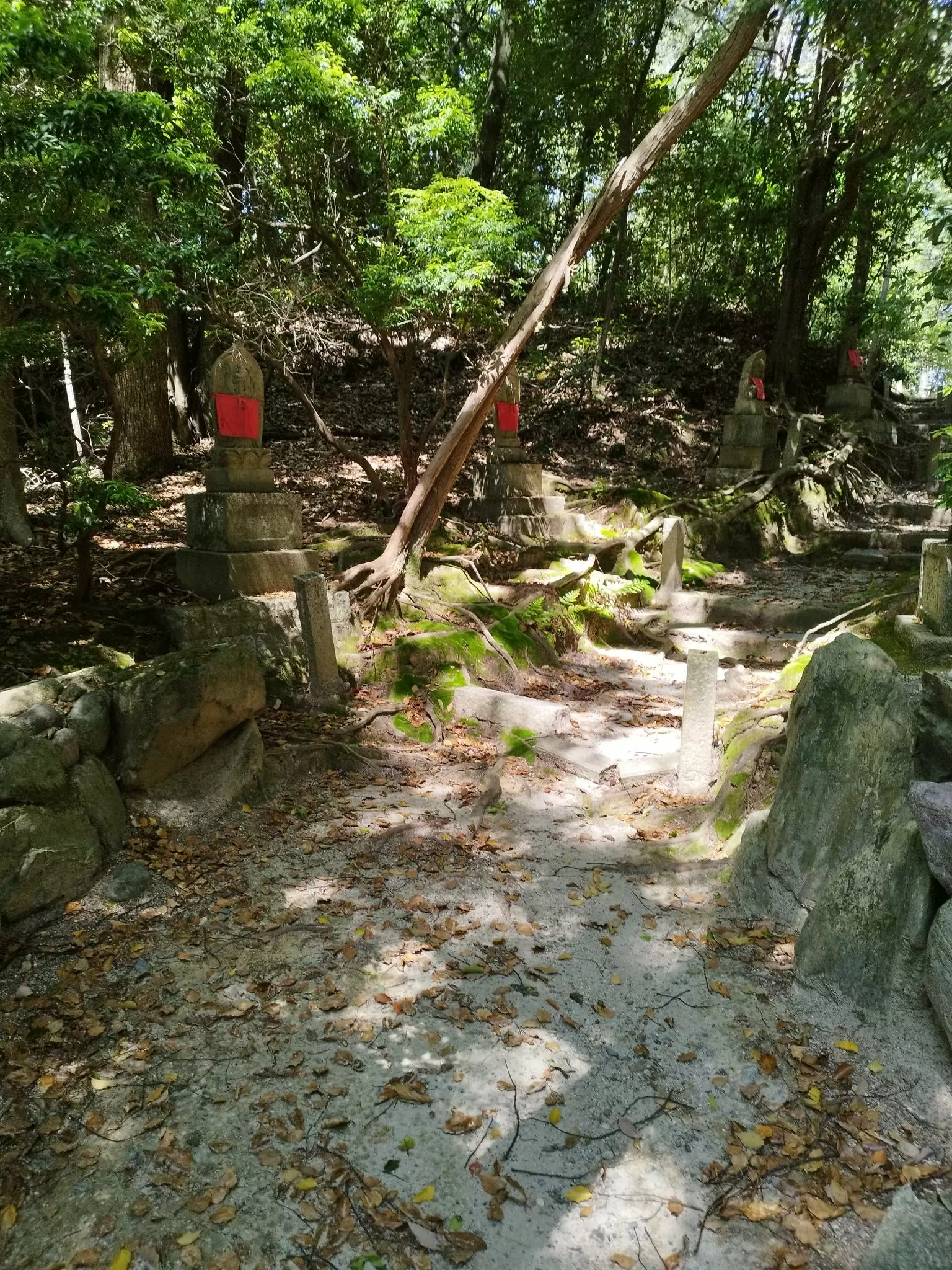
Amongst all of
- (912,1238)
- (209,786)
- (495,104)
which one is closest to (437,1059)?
(912,1238)

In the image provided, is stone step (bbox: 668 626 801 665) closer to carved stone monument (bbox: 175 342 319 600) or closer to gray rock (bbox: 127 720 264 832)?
carved stone monument (bbox: 175 342 319 600)

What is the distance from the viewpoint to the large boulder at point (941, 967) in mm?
3025

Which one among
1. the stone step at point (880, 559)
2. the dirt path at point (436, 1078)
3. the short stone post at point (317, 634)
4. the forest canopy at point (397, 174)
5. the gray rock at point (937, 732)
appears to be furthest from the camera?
the stone step at point (880, 559)

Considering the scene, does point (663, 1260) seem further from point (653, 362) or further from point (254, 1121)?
point (653, 362)

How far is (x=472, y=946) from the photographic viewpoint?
13.6 feet

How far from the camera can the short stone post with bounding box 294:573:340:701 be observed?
6.86m

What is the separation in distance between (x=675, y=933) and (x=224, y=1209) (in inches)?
101

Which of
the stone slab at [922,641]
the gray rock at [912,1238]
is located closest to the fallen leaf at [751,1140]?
the gray rock at [912,1238]

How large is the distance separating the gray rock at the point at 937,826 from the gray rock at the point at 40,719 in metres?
4.39

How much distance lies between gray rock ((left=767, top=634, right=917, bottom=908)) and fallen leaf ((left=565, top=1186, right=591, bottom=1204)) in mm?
1771

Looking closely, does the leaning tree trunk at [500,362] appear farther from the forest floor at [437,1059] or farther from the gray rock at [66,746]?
the gray rock at [66,746]

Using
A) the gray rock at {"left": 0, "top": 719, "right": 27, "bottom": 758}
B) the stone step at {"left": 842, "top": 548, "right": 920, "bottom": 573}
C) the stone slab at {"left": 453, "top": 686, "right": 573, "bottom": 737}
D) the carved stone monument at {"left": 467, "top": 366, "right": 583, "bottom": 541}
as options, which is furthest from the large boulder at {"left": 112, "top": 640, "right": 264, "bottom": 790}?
the stone step at {"left": 842, "top": 548, "right": 920, "bottom": 573}

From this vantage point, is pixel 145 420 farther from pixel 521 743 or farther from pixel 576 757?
pixel 576 757

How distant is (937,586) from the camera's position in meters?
4.79
